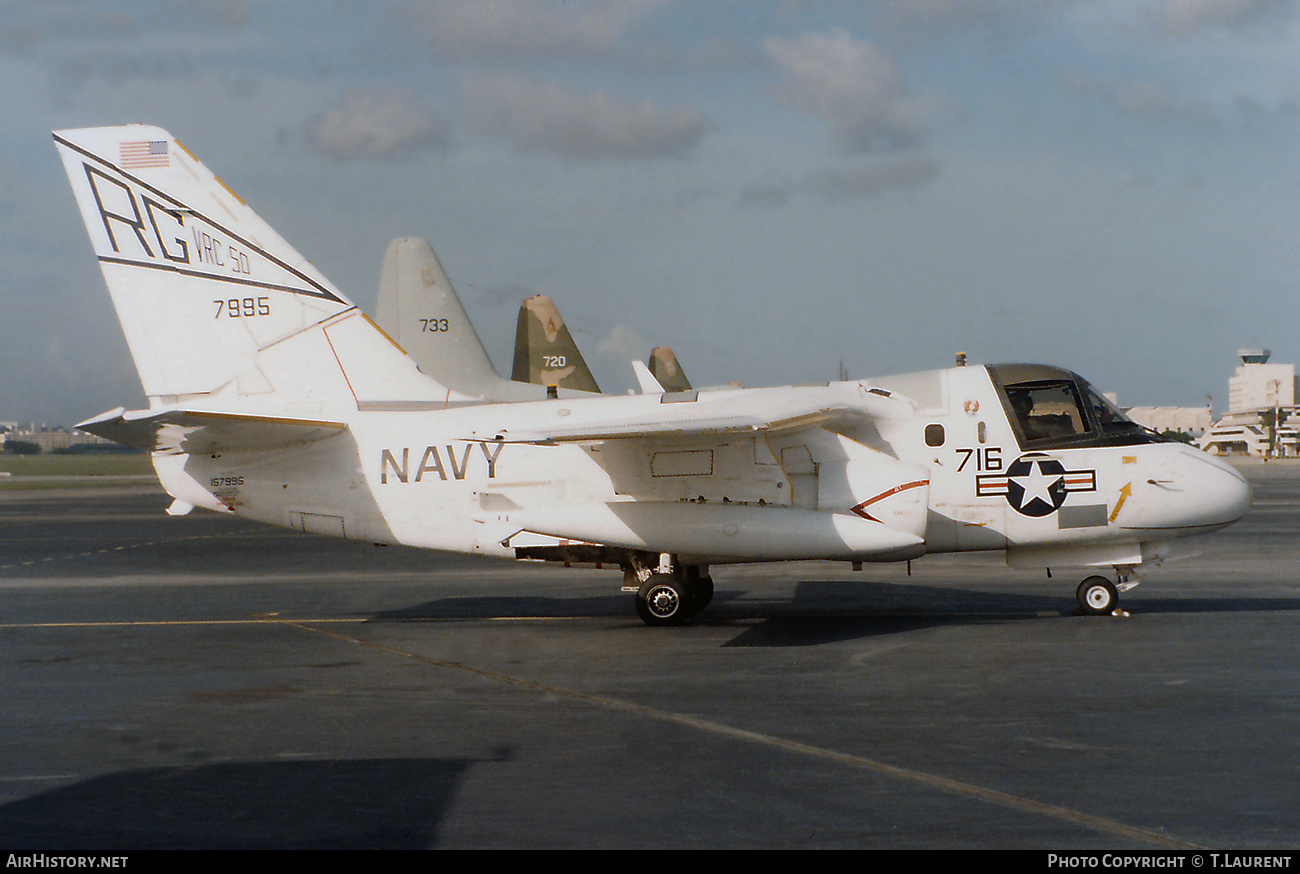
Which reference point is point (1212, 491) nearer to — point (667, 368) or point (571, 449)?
point (571, 449)

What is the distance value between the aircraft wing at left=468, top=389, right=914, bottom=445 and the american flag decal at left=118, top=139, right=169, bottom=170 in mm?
5941

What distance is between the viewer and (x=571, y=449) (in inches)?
574

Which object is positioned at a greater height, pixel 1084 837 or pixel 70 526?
pixel 70 526

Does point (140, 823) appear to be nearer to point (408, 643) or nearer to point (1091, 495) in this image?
point (408, 643)

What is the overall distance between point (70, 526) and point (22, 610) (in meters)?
22.9

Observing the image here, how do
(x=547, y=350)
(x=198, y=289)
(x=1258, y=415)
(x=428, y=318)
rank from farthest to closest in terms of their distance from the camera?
(x=1258, y=415)
(x=547, y=350)
(x=428, y=318)
(x=198, y=289)

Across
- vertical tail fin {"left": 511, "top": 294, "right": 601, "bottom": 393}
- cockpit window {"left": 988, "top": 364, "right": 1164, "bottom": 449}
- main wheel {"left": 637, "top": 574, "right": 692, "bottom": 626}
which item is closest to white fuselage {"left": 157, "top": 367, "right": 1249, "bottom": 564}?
cockpit window {"left": 988, "top": 364, "right": 1164, "bottom": 449}

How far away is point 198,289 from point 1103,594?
13284 millimetres

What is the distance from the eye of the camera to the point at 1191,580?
18.4 m

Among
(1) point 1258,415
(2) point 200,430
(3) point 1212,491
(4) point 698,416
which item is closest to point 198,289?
(2) point 200,430

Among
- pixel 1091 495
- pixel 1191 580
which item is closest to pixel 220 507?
pixel 1091 495

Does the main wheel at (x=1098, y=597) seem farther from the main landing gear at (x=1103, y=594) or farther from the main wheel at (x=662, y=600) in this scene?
the main wheel at (x=662, y=600)

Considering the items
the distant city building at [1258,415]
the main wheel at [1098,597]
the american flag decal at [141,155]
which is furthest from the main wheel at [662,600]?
the distant city building at [1258,415]
